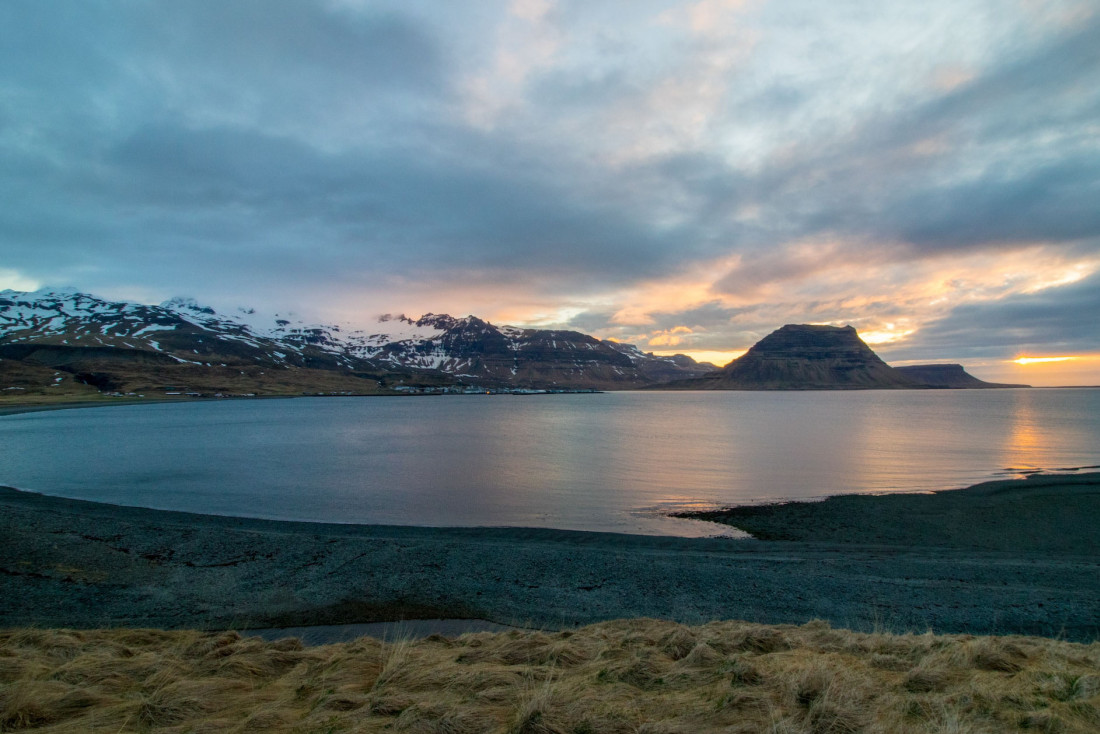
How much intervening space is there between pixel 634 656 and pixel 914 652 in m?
4.49

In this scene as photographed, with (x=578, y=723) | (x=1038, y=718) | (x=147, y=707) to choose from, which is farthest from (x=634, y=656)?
(x=147, y=707)

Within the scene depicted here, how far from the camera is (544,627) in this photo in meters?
12.1

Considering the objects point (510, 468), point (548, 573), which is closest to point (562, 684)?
point (548, 573)

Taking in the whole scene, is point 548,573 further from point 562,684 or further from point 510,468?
point 510,468

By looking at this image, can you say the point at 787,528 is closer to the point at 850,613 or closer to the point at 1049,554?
the point at 1049,554

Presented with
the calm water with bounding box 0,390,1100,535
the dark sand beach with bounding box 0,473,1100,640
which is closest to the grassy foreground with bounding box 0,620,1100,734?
the dark sand beach with bounding box 0,473,1100,640

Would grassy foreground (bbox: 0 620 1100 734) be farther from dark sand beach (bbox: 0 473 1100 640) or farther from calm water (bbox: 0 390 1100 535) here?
calm water (bbox: 0 390 1100 535)

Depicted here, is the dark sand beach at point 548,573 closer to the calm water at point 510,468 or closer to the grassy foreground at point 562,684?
the grassy foreground at point 562,684

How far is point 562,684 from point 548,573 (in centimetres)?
948

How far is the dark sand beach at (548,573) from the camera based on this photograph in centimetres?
1302

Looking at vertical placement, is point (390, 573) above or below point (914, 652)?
below

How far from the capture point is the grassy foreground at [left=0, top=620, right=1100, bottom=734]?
5812mm

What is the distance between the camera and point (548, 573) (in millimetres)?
16094

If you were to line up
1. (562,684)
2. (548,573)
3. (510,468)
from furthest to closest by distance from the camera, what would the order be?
1. (510,468)
2. (548,573)
3. (562,684)
